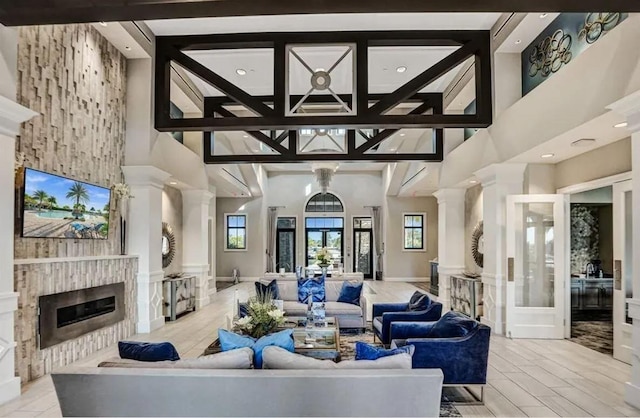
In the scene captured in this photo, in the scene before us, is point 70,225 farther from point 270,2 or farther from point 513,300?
point 513,300

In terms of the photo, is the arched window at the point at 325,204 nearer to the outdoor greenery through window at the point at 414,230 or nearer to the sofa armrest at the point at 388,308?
the outdoor greenery through window at the point at 414,230

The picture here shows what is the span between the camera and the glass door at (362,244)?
16469 mm

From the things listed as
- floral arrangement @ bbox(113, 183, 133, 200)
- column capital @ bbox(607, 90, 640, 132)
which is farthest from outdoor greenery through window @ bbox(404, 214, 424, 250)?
column capital @ bbox(607, 90, 640, 132)

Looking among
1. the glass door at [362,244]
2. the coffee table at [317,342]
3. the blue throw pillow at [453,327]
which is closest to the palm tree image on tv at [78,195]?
the coffee table at [317,342]

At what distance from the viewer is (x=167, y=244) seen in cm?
876

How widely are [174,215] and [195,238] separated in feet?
2.46

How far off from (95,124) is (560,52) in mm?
6371

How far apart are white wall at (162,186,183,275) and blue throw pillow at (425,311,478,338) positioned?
6.36 meters

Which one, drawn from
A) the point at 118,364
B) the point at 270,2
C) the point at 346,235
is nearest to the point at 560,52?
the point at 270,2

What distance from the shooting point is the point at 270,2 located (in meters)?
3.50

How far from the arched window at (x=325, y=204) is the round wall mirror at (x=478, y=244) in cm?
810

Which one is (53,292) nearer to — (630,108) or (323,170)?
(630,108)

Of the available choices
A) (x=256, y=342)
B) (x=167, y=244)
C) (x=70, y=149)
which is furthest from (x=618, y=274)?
(x=167, y=244)

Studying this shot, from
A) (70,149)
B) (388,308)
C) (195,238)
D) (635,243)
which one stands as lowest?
(388,308)
